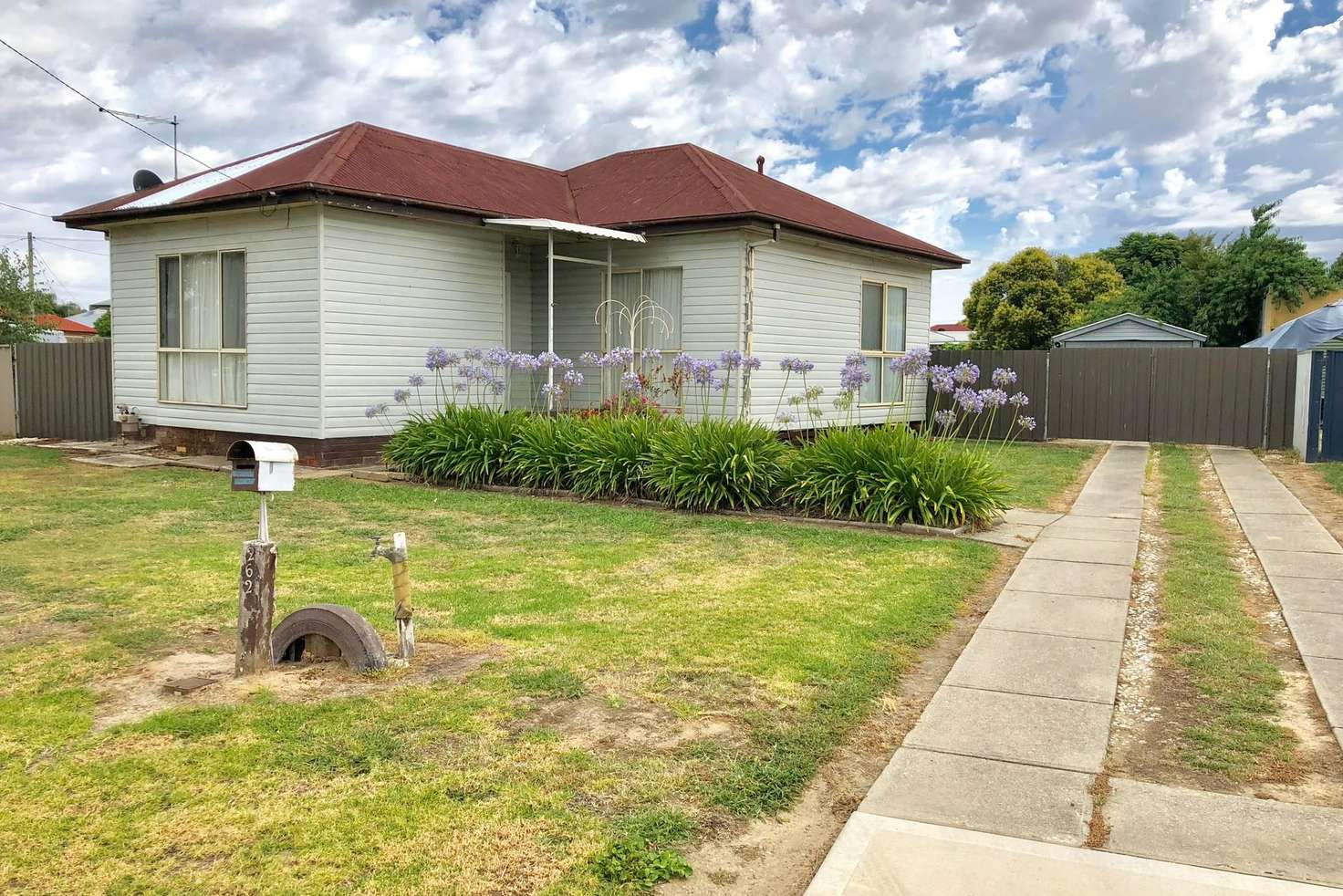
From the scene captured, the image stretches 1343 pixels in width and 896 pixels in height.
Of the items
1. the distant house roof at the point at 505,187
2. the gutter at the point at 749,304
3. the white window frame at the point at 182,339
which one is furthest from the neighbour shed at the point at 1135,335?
the white window frame at the point at 182,339

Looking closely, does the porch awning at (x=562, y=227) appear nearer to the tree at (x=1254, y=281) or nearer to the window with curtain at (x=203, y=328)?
the window with curtain at (x=203, y=328)

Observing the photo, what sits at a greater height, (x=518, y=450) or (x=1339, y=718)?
(x=518, y=450)

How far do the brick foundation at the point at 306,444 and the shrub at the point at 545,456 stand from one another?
285 cm

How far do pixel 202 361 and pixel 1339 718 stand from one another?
1406 centimetres

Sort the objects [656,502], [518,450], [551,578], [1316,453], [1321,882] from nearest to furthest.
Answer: [1321,882] → [551,578] → [656,502] → [518,450] → [1316,453]

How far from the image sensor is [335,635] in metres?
4.99

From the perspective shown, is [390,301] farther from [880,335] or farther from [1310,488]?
[1310,488]

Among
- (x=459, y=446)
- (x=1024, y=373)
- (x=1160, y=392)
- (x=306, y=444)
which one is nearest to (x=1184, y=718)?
(x=459, y=446)

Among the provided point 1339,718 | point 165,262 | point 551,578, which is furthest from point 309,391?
point 1339,718

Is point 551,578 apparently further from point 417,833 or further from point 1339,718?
point 1339,718

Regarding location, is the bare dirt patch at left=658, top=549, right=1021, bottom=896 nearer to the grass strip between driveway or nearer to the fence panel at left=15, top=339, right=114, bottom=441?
the grass strip between driveway

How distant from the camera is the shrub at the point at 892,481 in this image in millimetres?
9422

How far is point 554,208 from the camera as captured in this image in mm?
16578

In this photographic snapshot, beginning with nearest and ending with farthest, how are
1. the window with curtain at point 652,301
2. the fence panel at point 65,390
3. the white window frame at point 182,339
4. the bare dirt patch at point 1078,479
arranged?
the bare dirt patch at point 1078,479 < the white window frame at point 182,339 < the window with curtain at point 652,301 < the fence panel at point 65,390
